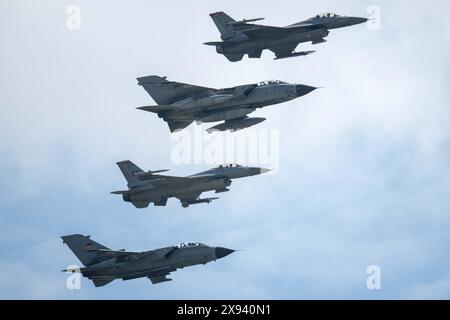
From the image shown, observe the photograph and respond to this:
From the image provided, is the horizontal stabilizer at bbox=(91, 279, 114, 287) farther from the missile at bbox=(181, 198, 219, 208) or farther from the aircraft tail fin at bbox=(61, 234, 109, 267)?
the missile at bbox=(181, 198, 219, 208)

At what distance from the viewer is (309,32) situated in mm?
113125

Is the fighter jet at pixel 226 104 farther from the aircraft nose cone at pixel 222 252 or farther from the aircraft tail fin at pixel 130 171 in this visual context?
the aircraft nose cone at pixel 222 252

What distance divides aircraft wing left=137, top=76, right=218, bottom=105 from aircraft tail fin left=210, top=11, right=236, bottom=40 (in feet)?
16.8

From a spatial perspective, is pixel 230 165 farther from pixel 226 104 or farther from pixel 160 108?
pixel 160 108

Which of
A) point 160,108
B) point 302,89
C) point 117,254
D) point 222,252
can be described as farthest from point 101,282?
point 302,89

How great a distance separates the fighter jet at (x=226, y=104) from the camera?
113 metres

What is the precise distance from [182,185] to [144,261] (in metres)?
7.34

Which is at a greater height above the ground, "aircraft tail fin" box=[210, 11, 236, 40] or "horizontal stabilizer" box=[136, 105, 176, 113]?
"aircraft tail fin" box=[210, 11, 236, 40]

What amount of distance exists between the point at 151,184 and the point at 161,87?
9.02 meters

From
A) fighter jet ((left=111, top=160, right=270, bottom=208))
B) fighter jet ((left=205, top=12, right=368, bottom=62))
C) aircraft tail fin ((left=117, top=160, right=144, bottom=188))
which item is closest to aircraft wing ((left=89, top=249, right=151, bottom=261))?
fighter jet ((left=111, top=160, right=270, bottom=208))

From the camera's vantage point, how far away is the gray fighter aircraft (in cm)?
11144
